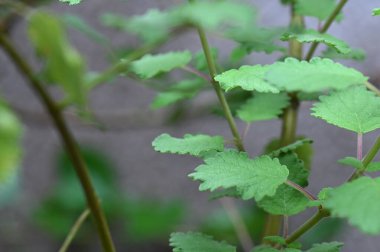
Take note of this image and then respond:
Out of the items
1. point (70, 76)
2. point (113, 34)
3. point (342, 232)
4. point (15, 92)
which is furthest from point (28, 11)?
point (15, 92)

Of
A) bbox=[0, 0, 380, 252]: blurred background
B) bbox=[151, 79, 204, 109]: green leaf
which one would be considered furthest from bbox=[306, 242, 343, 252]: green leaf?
bbox=[0, 0, 380, 252]: blurred background

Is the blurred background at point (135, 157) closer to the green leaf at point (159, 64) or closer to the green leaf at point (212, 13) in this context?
the green leaf at point (159, 64)

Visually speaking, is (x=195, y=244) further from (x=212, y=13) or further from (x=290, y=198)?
(x=212, y=13)

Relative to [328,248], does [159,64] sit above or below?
above

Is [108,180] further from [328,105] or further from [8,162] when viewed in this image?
[8,162]

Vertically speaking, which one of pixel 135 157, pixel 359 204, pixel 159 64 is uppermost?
pixel 135 157

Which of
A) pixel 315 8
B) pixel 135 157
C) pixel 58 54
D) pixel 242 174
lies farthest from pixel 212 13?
pixel 135 157
